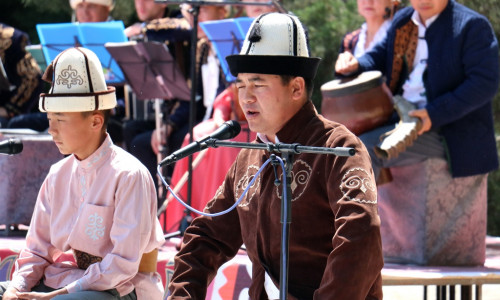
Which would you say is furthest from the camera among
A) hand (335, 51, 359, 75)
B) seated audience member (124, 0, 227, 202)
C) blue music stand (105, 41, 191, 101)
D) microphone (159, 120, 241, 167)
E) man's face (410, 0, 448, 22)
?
seated audience member (124, 0, 227, 202)

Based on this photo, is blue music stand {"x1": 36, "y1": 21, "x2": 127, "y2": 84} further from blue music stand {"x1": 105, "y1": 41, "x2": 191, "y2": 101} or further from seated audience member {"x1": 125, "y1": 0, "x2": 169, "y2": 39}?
seated audience member {"x1": 125, "y1": 0, "x2": 169, "y2": 39}

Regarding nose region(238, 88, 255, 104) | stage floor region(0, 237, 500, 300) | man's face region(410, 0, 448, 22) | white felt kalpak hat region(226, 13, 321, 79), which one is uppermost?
white felt kalpak hat region(226, 13, 321, 79)

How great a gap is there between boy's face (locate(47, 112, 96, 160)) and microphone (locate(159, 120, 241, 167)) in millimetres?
1160

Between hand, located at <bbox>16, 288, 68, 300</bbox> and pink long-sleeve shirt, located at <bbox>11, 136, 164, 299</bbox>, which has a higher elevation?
pink long-sleeve shirt, located at <bbox>11, 136, 164, 299</bbox>

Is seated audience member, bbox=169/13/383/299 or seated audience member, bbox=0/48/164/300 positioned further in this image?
seated audience member, bbox=0/48/164/300

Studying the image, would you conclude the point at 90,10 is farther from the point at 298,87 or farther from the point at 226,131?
the point at 226,131

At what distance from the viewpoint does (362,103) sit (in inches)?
220

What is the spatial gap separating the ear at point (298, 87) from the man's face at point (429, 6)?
2.51 metres

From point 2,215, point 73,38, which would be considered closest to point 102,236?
point 2,215

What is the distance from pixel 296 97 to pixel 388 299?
191 inches

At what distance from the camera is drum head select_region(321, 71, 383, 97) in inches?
221

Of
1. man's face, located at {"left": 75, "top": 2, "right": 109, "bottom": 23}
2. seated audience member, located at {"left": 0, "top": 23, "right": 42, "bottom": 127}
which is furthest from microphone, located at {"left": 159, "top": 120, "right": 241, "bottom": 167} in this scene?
man's face, located at {"left": 75, "top": 2, "right": 109, "bottom": 23}

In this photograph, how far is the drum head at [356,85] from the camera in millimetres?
5602

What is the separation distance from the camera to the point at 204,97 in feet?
24.0
